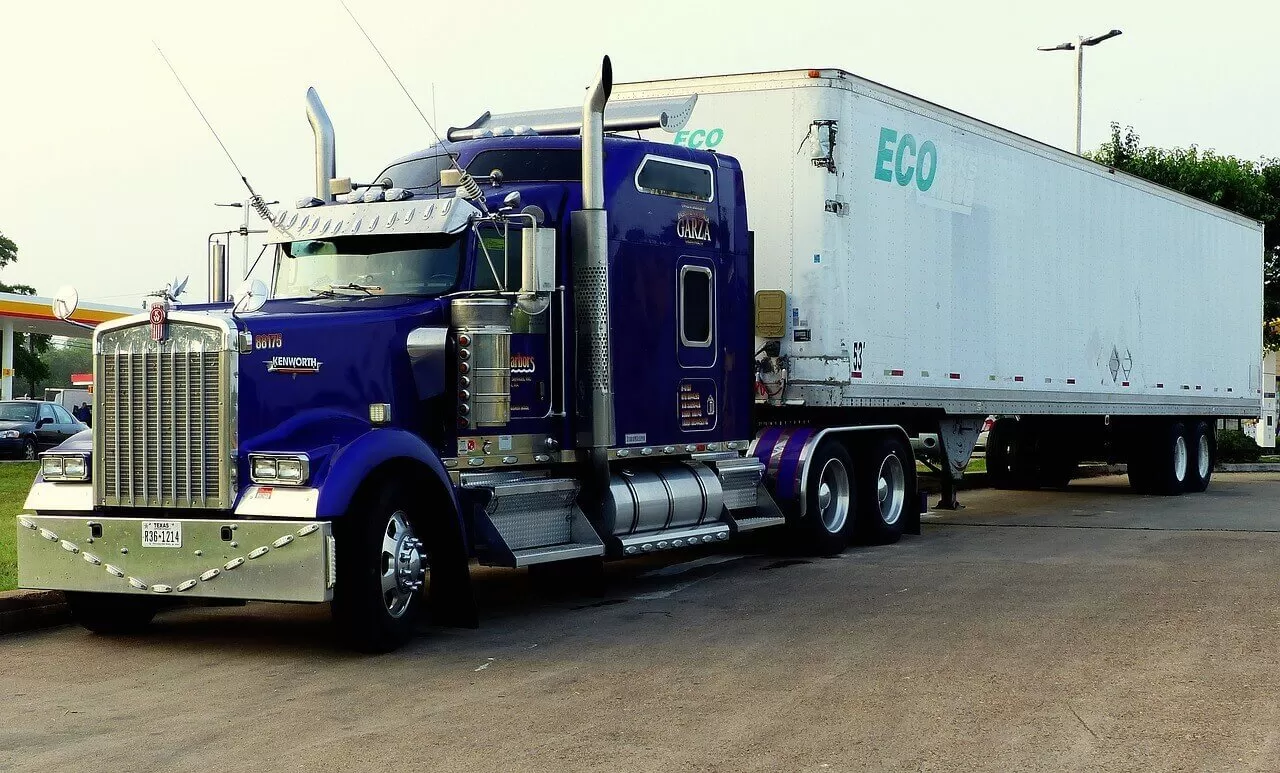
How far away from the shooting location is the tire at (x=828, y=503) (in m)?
13.7

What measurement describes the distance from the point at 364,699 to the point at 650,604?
362 centimetres

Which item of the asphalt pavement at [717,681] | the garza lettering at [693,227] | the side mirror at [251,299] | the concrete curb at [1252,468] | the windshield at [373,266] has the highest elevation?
the garza lettering at [693,227]

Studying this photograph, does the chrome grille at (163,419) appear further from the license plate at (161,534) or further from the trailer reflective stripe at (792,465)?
the trailer reflective stripe at (792,465)

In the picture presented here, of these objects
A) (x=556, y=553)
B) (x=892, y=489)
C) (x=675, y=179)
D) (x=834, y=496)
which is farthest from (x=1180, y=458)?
(x=556, y=553)

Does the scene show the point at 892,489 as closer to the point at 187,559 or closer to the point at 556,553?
the point at 556,553

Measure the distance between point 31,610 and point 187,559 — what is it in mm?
2037

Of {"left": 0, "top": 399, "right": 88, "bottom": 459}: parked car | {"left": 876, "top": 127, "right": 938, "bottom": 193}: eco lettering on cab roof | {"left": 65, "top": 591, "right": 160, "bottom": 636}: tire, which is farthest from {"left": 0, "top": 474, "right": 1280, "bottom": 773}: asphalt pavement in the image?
{"left": 0, "top": 399, "right": 88, "bottom": 459}: parked car

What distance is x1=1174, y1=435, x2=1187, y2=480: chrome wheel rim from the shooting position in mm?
23125

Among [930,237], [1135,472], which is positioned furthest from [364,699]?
[1135,472]

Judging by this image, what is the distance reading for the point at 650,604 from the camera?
35.7 ft

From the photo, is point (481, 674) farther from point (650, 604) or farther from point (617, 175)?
point (617, 175)

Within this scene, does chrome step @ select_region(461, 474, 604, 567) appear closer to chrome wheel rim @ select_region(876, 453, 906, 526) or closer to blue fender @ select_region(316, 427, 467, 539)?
blue fender @ select_region(316, 427, 467, 539)

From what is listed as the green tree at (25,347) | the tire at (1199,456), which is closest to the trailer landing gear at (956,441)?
the tire at (1199,456)

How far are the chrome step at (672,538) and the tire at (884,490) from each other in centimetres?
281
